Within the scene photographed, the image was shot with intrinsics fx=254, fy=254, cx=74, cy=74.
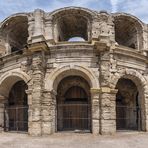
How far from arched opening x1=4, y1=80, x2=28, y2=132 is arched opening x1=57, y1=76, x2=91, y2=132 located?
90.6 inches

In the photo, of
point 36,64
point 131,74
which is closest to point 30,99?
point 36,64

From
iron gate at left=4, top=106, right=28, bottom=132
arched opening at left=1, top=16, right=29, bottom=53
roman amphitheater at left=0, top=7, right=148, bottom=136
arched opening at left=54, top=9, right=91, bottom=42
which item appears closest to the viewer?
roman amphitheater at left=0, top=7, right=148, bottom=136

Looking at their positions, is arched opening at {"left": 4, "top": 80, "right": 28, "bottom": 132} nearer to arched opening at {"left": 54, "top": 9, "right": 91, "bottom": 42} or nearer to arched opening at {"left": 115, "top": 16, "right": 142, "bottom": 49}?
arched opening at {"left": 54, "top": 9, "right": 91, "bottom": 42}

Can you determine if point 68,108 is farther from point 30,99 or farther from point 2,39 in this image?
point 2,39

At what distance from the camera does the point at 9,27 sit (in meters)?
15.7

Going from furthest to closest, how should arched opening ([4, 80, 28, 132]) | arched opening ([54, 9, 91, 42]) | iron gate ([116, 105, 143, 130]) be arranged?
iron gate ([116, 105, 143, 130]), arched opening ([4, 80, 28, 132]), arched opening ([54, 9, 91, 42])

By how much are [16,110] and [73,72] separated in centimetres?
471

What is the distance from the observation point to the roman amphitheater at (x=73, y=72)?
12214 millimetres

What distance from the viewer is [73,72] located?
42.4 ft

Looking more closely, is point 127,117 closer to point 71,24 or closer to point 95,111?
point 95,111

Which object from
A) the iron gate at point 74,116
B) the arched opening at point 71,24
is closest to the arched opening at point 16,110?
the iron gate at point 74,116

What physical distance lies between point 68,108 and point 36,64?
3.53 meters

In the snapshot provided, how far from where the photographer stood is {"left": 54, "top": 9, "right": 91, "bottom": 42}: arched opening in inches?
557

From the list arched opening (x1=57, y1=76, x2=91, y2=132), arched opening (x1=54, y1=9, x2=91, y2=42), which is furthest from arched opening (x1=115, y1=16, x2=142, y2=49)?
arched opening (x1=57, y1=76, x2=91, y2=132)
